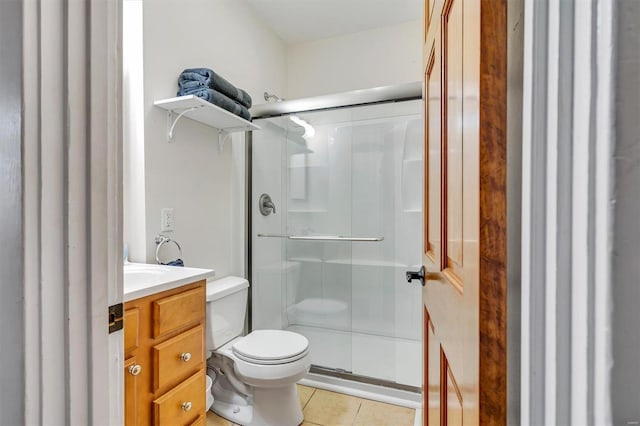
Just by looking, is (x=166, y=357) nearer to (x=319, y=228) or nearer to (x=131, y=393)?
(x=131, y=393)

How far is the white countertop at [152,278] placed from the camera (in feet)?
3.34

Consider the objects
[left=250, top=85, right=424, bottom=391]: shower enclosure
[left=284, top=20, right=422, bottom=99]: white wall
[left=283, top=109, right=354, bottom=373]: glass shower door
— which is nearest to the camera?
[left=250, top=85, right=424, bottom=391]: shower enclosure

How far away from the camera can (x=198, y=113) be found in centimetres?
168

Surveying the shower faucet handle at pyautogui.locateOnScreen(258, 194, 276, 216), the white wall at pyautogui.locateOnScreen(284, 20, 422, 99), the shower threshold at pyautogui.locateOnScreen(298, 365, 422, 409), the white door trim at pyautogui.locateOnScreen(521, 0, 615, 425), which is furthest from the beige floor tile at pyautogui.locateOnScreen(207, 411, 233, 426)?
the white wall at pyautogui.locateOnScreen(284, 20, 422, 99)

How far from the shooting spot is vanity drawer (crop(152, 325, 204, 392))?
109 centimetres

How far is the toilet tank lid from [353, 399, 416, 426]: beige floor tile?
934 mm

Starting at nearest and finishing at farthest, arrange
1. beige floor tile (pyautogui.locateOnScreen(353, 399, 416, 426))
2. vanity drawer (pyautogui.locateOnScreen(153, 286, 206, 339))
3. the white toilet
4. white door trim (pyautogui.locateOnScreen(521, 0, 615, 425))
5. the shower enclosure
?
white door trim (pyautogui.locateOnScreen(521, 0, 615, 425))
vanity drawer (pyautogui.locateOnScreen(153, 286, 206, 339))
the white toilet
beige floor tile (pyautogui.locateOnScreen(353, 399, 416, 426))
the shower enclosure

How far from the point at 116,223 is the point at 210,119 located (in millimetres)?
1360

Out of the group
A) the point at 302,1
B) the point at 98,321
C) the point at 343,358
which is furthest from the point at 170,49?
the point at 343,358

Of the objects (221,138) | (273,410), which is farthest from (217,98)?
(273,410)

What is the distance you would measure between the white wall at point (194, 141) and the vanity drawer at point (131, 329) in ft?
1.96

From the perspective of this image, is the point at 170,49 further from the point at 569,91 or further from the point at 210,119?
the point at 569,91

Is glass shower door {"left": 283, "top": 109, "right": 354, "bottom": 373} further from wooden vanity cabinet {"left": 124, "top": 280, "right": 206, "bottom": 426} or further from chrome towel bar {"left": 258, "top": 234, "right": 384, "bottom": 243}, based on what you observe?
wooden vanity cabinet {"left": 124, "top": 280, "right": 206, "bottom": 426}

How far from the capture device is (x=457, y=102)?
55 cm
